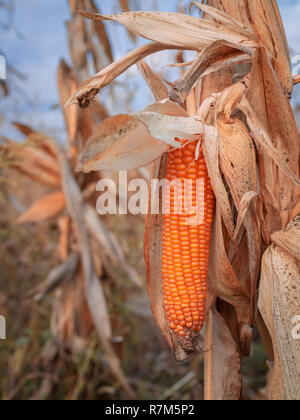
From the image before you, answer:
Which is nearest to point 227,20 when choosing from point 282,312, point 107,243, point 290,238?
point 290,238

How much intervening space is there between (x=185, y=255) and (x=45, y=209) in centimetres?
161

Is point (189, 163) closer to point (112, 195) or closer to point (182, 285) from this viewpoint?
point (182, 285)

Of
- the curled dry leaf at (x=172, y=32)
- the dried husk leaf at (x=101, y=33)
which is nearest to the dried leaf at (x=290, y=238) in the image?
the curled dry leaf at (x=172, y=32)

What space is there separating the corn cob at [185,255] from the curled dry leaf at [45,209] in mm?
1547

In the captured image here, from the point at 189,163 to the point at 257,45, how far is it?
29 centimetres

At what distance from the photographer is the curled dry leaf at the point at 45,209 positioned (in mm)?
2127

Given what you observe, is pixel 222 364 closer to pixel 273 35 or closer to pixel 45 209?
pixel 273 35

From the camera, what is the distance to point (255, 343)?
7.21ft

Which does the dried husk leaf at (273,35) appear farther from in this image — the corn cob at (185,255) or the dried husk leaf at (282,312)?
the dried husk leaf at (282,312)

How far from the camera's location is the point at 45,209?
84.6 inches

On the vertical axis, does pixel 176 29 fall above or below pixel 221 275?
above

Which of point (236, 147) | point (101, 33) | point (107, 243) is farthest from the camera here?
point (107, 243)

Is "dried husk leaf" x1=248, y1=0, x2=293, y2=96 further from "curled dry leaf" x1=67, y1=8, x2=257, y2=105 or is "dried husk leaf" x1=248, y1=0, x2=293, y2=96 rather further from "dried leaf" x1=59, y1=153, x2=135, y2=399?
"dried leaf" x1=59, y1=153, x2=135, y2=399

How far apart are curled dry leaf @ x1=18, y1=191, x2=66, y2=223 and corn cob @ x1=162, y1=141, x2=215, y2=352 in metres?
1.55
